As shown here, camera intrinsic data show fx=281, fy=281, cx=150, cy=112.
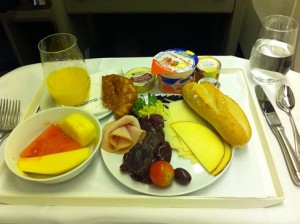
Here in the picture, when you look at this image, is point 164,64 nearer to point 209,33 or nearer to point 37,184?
point 37,184

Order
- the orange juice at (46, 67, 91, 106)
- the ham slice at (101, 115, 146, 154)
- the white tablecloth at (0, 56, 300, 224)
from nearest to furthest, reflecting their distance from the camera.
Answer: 1. the white tablecloth at (0, 56, 300, 224)
2. the ham slice at (101, 115, 146, 154)
3. the orange juice at (46, 67, 91, 106)

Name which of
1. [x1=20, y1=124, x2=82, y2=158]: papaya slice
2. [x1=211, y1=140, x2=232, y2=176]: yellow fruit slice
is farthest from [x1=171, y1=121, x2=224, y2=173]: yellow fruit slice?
[x1=20, y1=124, x2=82, y2=158]: papaya slice

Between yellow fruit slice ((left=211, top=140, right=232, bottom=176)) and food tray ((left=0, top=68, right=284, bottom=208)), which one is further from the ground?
yellow fruit slice ((left=211, top=140, right=232, bottom=176))

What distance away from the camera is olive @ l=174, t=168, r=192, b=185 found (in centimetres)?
59

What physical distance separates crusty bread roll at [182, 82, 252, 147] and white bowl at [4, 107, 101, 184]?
259 millimetres

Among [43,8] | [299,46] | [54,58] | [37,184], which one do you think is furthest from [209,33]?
[37,184]

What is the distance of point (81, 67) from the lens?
809 mm

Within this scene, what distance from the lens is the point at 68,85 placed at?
30.7 inches

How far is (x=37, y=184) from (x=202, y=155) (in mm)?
374

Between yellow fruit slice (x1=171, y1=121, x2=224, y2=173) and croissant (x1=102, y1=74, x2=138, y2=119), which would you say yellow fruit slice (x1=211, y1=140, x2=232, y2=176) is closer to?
yellow fruit slice (x1=171, y1=121, x2=224, y2=173)

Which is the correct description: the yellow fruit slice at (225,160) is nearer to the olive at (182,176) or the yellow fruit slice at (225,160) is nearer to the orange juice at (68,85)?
the olive at (182,176)

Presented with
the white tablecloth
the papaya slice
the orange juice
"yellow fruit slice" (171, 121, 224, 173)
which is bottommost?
the white tablecloth

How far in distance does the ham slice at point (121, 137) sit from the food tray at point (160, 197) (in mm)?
43

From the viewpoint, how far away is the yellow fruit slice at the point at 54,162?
60cm
